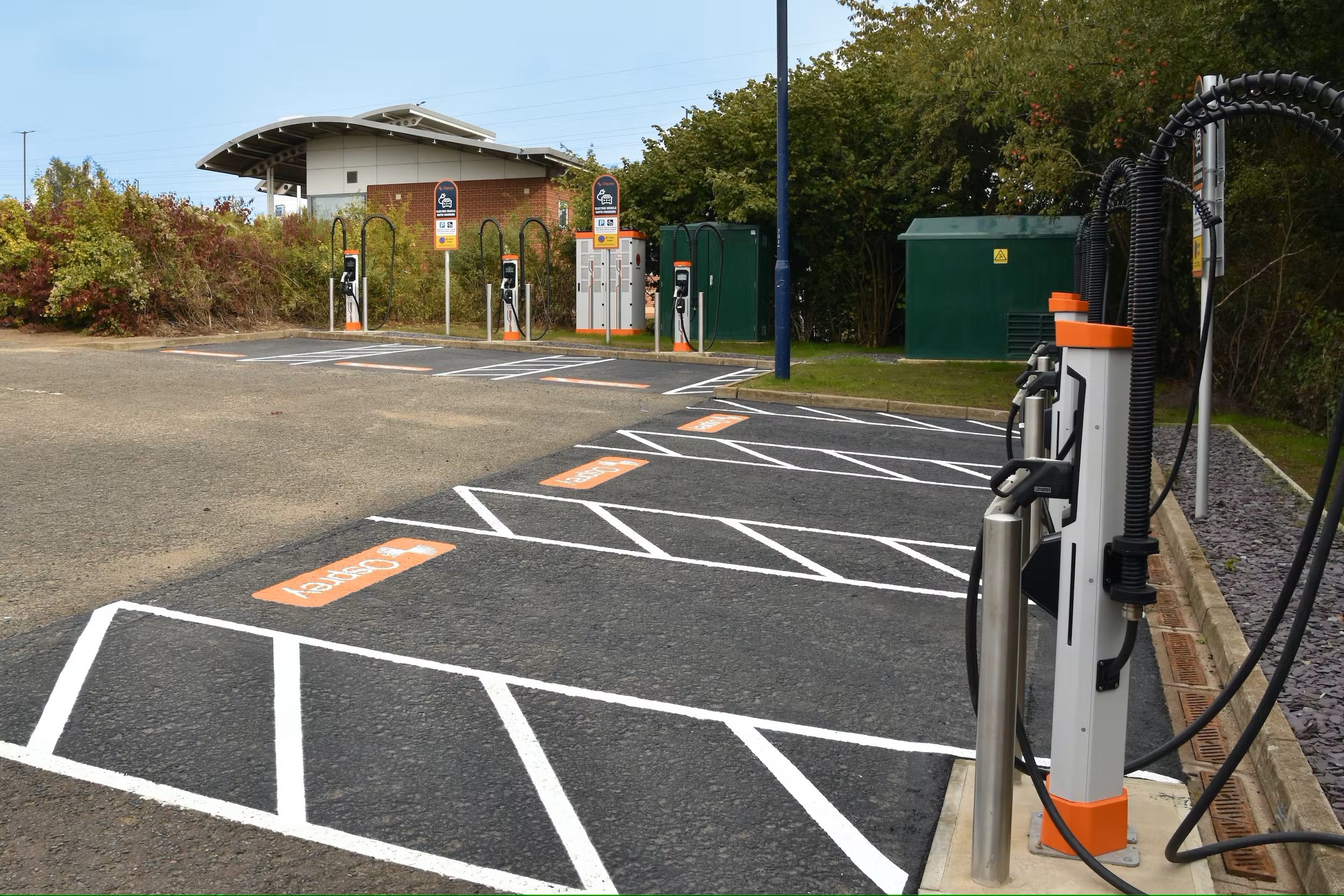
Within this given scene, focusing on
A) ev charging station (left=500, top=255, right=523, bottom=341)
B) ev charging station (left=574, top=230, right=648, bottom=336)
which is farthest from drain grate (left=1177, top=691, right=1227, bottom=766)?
ev charging station (left=574, top=230, right=648, bottom=336)

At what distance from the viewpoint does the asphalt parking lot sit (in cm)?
342

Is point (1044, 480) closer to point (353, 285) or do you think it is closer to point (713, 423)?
point (713, 423)

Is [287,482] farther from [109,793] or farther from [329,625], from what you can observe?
[109,793]

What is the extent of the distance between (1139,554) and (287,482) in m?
7.09

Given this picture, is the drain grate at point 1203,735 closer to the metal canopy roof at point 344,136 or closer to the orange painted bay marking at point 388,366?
the orange painted bay marking at point 388,366

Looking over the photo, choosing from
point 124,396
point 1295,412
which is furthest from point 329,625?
point 1295,412

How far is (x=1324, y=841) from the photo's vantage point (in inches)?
116

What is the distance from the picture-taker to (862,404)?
1410cm

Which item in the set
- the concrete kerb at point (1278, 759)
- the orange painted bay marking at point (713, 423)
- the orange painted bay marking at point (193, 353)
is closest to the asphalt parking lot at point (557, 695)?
the concrete kerb at point (1278, 759)

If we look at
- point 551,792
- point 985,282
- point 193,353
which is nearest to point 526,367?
point 193,353

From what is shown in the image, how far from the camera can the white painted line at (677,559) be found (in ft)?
20.3

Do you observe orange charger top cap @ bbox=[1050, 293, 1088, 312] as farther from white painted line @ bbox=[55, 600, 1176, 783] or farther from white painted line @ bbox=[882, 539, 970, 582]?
white painted line @ bbox=[55, 600, 1176, 783]

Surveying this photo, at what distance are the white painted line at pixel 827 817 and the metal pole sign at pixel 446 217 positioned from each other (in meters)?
19.2

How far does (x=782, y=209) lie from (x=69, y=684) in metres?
12.7
